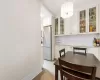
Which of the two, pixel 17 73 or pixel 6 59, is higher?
pixel 6 59

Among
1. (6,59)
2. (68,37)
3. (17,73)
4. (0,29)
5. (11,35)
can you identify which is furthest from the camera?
(68,37)

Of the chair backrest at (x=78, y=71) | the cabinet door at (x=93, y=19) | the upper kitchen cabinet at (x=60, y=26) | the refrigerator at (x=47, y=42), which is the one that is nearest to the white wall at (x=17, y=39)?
the chair backrest at (x=78, y=71)

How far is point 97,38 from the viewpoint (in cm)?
333

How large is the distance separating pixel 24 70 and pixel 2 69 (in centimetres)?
68

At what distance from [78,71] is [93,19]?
2.95 meters

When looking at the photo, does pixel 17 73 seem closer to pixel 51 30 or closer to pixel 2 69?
pixel 2 69

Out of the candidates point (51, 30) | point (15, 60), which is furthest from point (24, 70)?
point (51, 30)

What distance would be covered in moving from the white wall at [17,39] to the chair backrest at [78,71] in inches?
41.5

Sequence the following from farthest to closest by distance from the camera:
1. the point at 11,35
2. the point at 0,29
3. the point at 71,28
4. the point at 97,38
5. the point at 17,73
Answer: the point at 71,28 < the point at 97,38 < the point at 17,73 < the point at 11,35 < the point at 0,29

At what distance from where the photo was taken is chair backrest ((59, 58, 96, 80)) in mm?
810

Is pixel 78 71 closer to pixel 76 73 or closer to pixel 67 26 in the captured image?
pixel 76 73

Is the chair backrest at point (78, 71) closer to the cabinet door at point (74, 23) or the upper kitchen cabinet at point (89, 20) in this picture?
the upper kitchen cabinet at point (89, 20)

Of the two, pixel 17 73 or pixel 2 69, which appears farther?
pixel 17 73

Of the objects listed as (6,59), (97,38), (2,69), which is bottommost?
(2,69)
